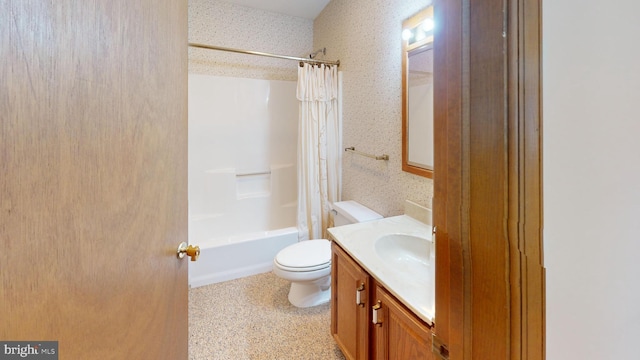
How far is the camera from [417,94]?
1.65m

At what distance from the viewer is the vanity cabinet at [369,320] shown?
93cm

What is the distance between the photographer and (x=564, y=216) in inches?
15.2

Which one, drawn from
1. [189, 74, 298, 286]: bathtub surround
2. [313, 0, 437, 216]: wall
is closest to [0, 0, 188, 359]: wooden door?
[313, 0, 437, 216]: wall

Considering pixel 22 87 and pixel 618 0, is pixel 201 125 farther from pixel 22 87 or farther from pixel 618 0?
pixel 618 0

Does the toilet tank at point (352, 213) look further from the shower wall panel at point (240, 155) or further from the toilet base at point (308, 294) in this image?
the shower wall panel at point (240, 155)

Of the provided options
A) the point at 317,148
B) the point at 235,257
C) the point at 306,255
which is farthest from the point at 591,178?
the point at 235,257

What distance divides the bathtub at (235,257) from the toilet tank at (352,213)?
2.05 ft

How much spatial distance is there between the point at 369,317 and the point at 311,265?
74cm

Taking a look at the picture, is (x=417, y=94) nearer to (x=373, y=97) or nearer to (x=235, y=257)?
(x=373, y=97)

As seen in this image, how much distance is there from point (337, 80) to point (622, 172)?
2351 mm

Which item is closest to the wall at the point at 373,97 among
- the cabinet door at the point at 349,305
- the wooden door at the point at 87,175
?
the cabinet door at the point at 349,305

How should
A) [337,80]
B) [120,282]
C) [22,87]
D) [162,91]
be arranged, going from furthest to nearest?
[337,80], [162,91], [120,282], [22,87]

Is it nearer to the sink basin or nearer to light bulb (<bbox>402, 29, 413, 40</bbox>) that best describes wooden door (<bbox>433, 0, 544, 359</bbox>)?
the sink basin

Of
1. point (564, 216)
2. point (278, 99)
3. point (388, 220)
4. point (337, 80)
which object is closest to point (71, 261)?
point (564, 216)
